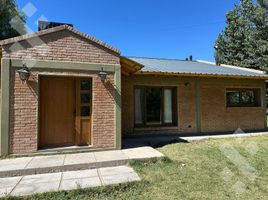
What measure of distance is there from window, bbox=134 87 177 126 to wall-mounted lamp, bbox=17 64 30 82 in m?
5.00

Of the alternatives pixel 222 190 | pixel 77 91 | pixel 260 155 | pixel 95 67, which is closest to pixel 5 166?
pixel 77 91

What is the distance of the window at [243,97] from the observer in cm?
1086

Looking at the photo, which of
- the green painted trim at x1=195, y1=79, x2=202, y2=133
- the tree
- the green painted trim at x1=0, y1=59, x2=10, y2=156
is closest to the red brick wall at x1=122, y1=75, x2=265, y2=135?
the green painted trim at x1=195, y1=79, x2=202, y2=133

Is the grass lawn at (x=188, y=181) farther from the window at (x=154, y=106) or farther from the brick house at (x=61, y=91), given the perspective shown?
the window at (x=154, y=106)

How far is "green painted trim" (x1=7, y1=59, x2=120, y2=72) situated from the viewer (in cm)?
564

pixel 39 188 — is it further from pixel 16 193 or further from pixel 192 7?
pixel 192 7

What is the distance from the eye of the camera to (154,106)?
32.3ft

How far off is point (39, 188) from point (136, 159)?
244cm

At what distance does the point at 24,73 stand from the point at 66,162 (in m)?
2.76

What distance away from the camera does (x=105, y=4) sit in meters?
12.9

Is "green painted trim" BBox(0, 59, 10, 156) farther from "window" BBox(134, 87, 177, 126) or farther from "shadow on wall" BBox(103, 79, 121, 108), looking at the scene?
"window" BBox(134, 87, 177, 126)

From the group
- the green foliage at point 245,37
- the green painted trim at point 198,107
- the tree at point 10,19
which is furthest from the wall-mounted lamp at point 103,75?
the green foliage at point 245,37

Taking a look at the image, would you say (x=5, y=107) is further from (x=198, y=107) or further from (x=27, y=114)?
(x=198, y=107)

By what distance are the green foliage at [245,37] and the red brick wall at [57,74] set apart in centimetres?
2421
